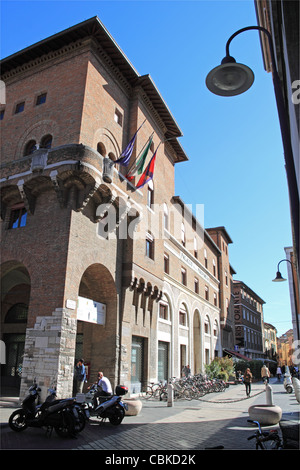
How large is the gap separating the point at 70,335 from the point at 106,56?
13677 millimetres

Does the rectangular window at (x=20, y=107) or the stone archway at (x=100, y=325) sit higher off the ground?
the rectangular window at (x=20, y=107)

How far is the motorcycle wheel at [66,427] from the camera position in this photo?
25.7 ft

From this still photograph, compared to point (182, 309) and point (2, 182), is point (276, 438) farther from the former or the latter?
point (182, 309)

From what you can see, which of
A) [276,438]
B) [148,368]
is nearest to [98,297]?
[148,368]

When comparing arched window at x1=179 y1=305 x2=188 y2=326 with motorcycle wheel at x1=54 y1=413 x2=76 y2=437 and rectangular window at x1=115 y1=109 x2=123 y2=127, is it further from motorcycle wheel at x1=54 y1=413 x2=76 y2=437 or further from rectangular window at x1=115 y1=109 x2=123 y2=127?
motorcycle wheel at x1=54 y1=413 x2=76 y2=437

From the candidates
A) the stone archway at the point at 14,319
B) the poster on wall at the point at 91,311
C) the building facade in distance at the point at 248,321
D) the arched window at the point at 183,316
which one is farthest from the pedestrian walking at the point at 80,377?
the building facade in distance at the point at 248,321

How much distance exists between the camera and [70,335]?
1247 centimetres

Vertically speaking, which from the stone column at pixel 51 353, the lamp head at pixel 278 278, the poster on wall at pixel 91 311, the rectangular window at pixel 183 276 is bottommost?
the stone column at pixel 51 353

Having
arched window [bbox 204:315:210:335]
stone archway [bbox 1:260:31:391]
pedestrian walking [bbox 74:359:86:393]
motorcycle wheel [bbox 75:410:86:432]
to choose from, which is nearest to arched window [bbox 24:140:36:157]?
stone archway [bbox 1:260:31:391]

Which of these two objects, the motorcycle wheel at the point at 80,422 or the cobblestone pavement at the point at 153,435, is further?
the motorcycle wheel at the point at 80,422

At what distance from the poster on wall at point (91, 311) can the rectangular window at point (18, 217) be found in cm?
427

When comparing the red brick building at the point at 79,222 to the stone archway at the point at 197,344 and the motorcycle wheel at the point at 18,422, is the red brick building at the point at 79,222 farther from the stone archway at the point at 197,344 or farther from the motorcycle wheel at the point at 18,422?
the stone archway at the point at 197,344

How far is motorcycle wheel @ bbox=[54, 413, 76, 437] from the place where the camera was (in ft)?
25.7

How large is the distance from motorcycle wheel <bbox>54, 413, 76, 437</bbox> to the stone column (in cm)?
374
